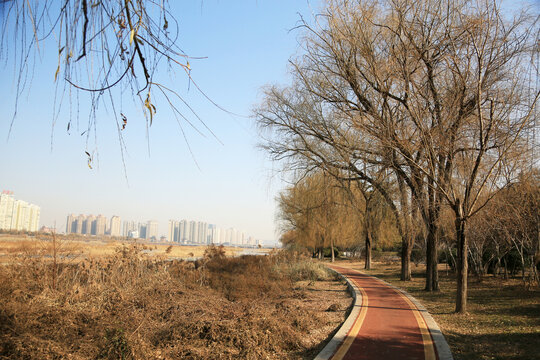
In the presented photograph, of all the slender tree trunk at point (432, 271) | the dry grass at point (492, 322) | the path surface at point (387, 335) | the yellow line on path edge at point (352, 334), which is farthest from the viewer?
the slender tree trunk at point (432, 271)

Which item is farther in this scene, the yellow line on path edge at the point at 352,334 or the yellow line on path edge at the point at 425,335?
the yellow line on path edge at the point at 425,335

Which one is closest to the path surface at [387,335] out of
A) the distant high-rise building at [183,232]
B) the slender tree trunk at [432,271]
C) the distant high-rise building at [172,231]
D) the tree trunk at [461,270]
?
the tree trunk at [461,270]

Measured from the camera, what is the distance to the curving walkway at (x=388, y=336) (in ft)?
20.7

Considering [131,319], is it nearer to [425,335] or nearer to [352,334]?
[352,334]

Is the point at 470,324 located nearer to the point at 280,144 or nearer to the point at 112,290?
the point at 112,290

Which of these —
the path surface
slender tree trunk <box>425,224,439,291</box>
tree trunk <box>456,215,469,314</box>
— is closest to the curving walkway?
the path surface

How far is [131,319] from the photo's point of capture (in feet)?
25.0

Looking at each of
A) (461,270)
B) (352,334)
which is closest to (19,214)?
(352,334)

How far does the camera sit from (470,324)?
30.5 feet

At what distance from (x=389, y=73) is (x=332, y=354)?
9454 millimetres

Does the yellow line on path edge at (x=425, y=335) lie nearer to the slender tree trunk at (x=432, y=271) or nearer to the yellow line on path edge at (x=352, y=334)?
the yellow line on path edge at (x=352, y=334)

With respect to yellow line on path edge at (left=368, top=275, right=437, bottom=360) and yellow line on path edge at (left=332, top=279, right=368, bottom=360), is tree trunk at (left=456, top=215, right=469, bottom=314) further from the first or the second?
yellow line on path edge at (left=332, top=279, right=368, bottom=360)

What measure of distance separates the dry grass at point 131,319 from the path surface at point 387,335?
62 centimetres

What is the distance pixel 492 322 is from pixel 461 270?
180 cm
